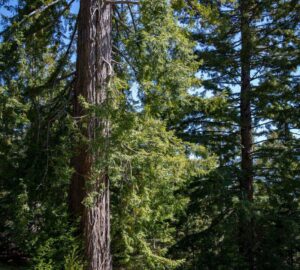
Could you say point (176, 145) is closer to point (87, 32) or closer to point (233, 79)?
point (87, 32)

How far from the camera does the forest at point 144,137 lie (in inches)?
220

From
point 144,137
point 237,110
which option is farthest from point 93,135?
point 237,110

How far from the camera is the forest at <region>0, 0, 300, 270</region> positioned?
5594 millimetres

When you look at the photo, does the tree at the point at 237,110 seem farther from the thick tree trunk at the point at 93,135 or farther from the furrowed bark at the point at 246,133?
the thick tree trunk at the point at 93,135

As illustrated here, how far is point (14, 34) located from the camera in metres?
6.03

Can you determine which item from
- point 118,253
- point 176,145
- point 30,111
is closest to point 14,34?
point 30,111

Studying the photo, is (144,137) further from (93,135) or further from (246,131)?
(246,131)

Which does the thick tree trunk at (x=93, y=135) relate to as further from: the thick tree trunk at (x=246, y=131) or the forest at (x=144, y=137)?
the thick tree trunk at (x=246, y=131)

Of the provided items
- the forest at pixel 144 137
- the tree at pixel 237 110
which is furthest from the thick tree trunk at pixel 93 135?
the tree at pixel 237 110

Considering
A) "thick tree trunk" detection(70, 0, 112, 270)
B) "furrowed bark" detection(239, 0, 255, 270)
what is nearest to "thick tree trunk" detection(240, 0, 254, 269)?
"furrowed bark" detection(239, 0, 255, 270)

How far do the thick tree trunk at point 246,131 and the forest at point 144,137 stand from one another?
1.4 inches

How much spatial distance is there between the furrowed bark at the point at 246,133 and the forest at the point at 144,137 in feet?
0.11

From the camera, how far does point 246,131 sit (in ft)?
32.6

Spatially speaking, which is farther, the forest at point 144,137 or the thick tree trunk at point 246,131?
the thick tree trunk at point 246,131
